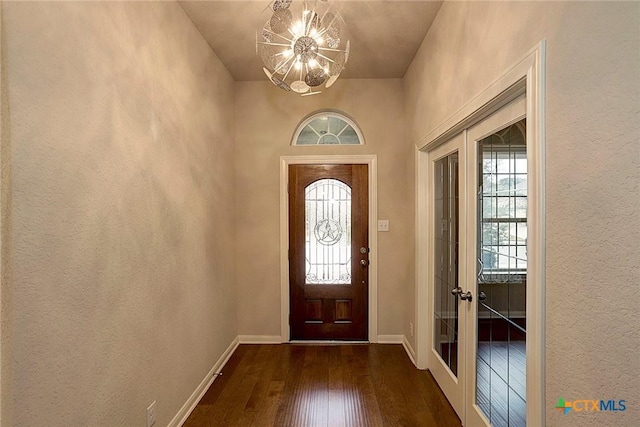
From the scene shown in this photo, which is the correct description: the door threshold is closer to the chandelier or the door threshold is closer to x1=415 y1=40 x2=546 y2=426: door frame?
x1=415 y1=40 x2=546 y2=426: door frame

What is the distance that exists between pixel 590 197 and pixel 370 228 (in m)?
2.72

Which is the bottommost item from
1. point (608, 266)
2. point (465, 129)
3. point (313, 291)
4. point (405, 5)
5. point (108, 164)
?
point (313, 291)

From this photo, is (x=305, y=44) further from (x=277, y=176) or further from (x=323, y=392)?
(x=323, y=392)

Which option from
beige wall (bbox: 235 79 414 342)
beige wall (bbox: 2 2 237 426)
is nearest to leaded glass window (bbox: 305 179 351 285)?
beige wall (bbox: 235 79 414 342)

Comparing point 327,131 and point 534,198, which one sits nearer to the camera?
point 534,198

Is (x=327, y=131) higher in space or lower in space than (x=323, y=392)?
higher

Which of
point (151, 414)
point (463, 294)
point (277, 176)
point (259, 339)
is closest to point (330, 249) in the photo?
point (277, 176)

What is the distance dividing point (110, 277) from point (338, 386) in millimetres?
1987

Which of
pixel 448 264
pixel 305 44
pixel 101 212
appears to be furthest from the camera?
pixel 448 264

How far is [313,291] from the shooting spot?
3.85m

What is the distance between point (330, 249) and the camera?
3814mm

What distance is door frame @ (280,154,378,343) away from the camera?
3.76 metres

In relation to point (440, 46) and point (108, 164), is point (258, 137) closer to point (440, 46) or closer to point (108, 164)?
point (440, 46)

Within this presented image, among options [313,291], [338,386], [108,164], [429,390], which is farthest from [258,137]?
[429,390]
